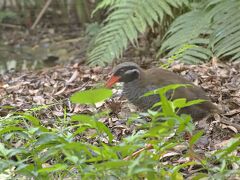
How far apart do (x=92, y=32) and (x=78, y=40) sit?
Result: 54.7 inches

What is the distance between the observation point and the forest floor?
471 centimetres

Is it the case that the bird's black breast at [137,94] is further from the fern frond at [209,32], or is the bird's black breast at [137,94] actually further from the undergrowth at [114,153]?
the fern frond at [209,32]

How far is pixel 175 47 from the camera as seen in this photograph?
733cm

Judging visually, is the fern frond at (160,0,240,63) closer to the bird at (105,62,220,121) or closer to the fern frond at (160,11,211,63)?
the fern frond at (160,11,211,63)

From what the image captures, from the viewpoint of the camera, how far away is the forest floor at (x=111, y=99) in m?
4.71

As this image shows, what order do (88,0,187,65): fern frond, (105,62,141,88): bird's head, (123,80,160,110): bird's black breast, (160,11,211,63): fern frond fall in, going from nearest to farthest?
1. (123,80,160,110): bird's black breast
2. (105,62,141,88): bird's head
3. (160,11,211,63): fern frond
4. (88,0,187,65): fern frond

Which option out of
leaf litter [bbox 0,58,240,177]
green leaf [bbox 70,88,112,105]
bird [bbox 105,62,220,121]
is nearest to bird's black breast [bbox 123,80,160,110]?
bird [bbox 105,62,220,121]

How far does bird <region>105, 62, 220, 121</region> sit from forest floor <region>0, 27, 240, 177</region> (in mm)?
168

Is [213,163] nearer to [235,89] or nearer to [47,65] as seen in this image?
[235,89]

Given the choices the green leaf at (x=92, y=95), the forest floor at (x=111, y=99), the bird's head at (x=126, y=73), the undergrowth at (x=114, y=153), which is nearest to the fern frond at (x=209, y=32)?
the forest floor at (x=111, y=99)

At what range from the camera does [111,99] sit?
226 inches

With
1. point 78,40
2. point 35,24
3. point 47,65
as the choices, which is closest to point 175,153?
point 47,65

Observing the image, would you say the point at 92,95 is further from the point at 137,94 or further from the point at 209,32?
the point at 209,32

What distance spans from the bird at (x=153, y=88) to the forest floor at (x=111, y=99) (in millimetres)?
168
